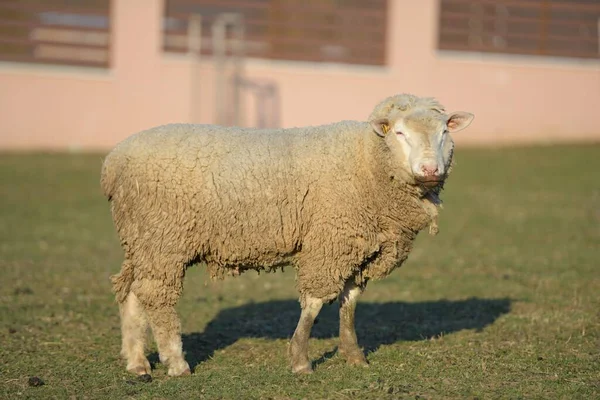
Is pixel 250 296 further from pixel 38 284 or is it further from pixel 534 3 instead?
pixel 534 3

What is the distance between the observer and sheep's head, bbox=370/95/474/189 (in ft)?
21.4

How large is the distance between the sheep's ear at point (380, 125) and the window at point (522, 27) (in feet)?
57.1

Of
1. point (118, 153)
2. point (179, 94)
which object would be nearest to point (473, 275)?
point (118, 153)

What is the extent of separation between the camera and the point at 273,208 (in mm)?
6879

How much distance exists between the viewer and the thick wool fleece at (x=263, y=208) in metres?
6.84

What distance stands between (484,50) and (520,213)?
8583 mm

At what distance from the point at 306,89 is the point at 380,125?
1635 centimetres

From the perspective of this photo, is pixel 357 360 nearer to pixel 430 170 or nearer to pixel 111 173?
pixel 430 170

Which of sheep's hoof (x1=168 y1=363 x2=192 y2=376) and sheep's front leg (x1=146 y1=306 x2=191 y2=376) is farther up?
sheep's front leg (x1=146 y1=306 x2=191 y2=376)

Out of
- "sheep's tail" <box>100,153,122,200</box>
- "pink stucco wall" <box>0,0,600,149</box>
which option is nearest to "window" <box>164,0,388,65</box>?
"pink stucco wall" <box>0,0,600,149</box>

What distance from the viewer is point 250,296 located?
10.3 meters

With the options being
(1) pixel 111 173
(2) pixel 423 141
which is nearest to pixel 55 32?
(1) pixel 111 173

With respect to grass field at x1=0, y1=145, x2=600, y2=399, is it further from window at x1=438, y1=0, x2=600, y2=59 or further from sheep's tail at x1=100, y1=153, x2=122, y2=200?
window at x1=438, y1=0, x2=600, y2=59

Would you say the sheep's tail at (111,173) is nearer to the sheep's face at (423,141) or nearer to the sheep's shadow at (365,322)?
the sheep's shadow at (365,322)
